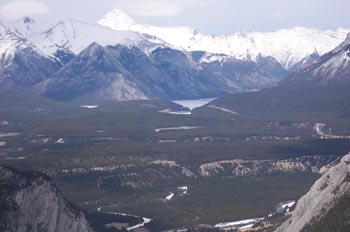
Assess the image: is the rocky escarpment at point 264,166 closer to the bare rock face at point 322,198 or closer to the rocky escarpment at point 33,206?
the rocky escarpment at point 33,206

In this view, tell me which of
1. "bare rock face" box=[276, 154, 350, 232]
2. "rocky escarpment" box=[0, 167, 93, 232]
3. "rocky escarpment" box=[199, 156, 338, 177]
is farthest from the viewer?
"rocky escarpment" box=[199, 156, 338, 177]

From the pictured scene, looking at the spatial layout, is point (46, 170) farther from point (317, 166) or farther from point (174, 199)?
point (317, 166)

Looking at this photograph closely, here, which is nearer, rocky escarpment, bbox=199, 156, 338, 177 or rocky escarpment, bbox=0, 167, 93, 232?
rocky escarpment, bbox=0, 167, 93, 232

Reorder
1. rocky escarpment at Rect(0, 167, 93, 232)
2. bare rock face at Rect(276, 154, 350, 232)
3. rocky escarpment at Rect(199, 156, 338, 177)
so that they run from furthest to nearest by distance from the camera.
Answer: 1. rocky escarpment at Rect(199, 156, 338, 177)
2. rocky escarpment at Rect(0, 167, 93, 232)
3. bare rock face at Rect(276, 154, 350, 232)

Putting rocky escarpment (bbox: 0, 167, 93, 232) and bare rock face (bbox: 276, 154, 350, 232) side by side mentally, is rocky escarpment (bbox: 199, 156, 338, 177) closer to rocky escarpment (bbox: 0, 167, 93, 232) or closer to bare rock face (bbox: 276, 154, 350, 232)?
rocky escarpment (bbox: 0, 167, 93, 232)

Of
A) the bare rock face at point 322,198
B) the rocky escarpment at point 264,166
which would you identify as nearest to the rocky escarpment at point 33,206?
the bare rock face at point 322,198

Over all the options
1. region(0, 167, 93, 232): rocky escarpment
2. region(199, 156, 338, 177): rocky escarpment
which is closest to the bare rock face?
region(0, 167, 93, 232): rocky escarpment
